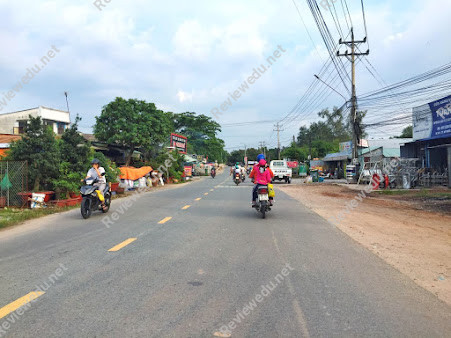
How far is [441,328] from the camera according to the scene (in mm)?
3396

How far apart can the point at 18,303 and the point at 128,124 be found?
25921mm

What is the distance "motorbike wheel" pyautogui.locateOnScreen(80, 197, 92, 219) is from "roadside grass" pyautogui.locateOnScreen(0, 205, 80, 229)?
1840 millimetres

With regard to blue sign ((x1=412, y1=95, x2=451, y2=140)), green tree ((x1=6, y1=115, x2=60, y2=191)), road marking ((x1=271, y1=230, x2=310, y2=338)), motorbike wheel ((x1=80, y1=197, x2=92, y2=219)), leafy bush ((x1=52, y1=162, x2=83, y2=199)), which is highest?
blue sign ((x1=412, y1=95, x2=451, y2=140))

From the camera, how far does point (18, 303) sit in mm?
3963

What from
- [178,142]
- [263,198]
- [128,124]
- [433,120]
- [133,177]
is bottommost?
[263,198]

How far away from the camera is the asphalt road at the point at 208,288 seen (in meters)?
3.40

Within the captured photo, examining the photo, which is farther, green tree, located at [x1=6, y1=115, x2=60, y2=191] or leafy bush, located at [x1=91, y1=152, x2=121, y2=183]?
leafy bush, located at [x1=91, y1=152, x2=121, y2=183]

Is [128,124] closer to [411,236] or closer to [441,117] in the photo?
[441,117]

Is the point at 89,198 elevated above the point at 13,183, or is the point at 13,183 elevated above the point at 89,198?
the point at 13,183

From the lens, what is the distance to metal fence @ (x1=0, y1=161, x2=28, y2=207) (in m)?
13.0

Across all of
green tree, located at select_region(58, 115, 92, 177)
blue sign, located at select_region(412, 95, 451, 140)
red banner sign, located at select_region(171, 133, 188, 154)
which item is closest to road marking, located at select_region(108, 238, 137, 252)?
green tree, located at select_region(58, 115, 92, 177)

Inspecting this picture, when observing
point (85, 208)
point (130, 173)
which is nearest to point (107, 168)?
point (130, 173)

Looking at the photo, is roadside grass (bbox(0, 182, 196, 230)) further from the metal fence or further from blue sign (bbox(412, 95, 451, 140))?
blue sign (bbox(412, 95, 451, 140))

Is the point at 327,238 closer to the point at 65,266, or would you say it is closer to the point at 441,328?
the point at 441,328
